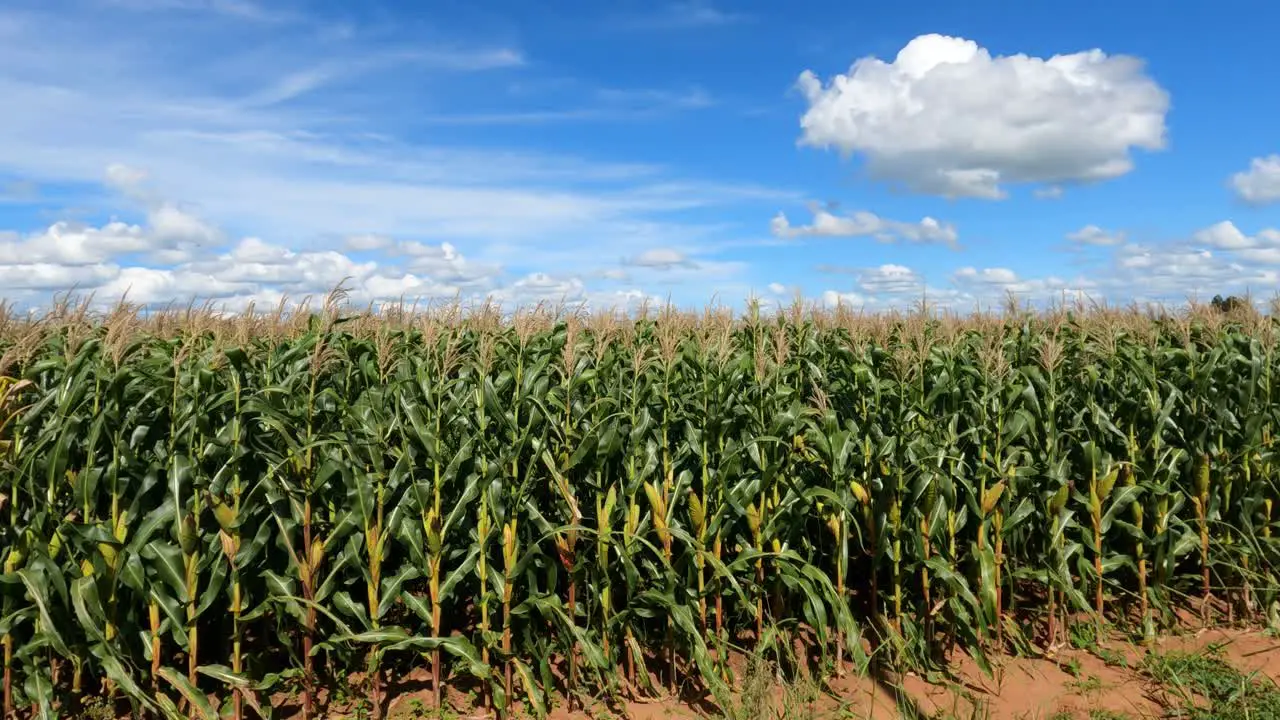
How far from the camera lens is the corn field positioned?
4402 mm

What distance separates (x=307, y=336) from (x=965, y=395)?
15.0 feet

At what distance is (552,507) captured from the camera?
537 cm

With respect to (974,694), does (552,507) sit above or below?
above

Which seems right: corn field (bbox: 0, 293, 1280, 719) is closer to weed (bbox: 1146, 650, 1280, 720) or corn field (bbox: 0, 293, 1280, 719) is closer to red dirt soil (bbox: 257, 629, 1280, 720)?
red dirt soil (bbox: 257, 629, 1280, 720)

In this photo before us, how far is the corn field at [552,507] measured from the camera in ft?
14.4

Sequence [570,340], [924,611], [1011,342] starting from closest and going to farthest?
[570,340], [924,611], [1011,342]

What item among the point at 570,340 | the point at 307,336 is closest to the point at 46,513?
the point at 307,336

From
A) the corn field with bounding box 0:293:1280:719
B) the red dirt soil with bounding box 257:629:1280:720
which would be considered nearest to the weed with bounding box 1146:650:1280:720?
the red dirt soil with bounding box 257:629:1280:720

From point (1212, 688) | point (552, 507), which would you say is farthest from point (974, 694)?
point (552, 507)

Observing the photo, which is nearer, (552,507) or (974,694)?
(974,694)

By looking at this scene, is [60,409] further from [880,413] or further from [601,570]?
[880,413]

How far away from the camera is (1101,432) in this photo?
231 inches

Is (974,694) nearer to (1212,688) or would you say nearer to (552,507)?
(1212,688)

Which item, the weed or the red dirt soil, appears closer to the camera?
the red dirt soil
